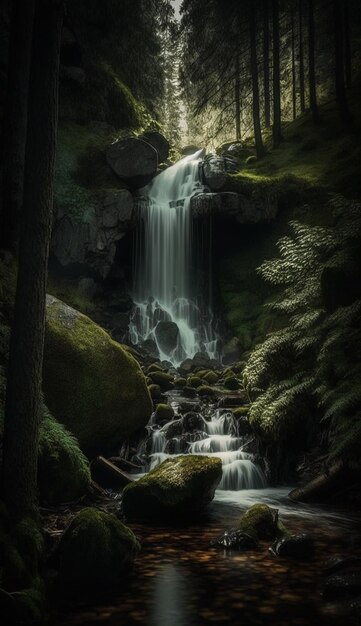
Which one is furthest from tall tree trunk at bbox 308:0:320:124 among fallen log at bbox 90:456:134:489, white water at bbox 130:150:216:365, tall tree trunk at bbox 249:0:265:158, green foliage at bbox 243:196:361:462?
fallen log at bbox 90:456:134:489

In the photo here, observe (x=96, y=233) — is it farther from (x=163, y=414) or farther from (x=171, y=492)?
(x=171, y=492)

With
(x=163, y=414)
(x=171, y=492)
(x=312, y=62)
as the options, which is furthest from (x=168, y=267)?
(x=171, y=492)

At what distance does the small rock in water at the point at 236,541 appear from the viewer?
5653 millimetres

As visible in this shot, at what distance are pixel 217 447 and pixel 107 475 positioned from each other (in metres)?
2.88

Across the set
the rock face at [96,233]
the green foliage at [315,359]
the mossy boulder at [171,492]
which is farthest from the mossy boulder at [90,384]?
the rock face at [96,233]

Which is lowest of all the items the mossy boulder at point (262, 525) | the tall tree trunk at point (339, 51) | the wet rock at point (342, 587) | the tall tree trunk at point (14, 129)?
the wet rock at point (342, 587)

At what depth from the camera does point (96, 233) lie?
18.7m

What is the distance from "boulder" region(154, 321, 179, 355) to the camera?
61.0 ft

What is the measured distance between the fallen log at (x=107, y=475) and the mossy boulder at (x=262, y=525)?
2.72 metres

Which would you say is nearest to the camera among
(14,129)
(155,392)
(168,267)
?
(14,129)

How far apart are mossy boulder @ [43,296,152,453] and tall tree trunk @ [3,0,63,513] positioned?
9.63 ft

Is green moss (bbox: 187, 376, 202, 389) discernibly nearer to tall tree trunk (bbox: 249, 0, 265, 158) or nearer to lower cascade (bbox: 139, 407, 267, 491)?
lower cascade (bbox: 139, 407, 267, 491)

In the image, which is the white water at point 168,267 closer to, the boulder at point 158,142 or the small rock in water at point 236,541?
the boulder at point 158,142

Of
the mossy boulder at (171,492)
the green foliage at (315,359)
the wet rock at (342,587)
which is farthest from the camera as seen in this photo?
the green foliage at (315,359)
